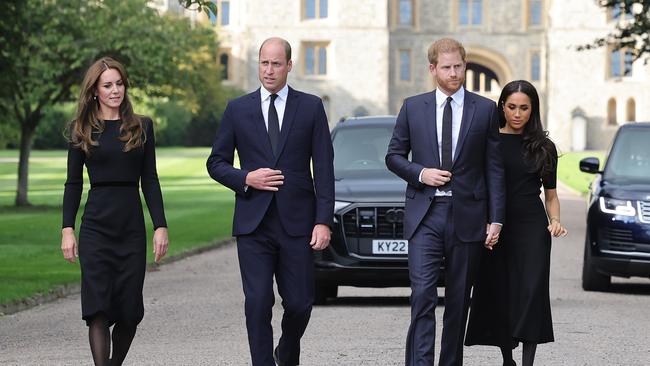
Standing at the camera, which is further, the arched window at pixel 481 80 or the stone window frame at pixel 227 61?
the arched window at pixel 481 80

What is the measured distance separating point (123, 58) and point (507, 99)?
27.0 metres

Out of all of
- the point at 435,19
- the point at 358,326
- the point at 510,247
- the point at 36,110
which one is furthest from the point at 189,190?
the point at 435,19

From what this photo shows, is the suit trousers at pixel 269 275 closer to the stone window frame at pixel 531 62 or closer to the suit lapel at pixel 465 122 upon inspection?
the suit lapel at pixel 465 122

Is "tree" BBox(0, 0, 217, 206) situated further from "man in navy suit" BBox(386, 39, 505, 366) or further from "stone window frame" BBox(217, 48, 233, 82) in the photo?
"stone window frame" BBox(217, 48, 233, 82)

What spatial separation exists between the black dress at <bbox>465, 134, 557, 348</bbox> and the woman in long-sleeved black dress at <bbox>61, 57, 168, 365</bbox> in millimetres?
1954

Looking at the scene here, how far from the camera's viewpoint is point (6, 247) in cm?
2192

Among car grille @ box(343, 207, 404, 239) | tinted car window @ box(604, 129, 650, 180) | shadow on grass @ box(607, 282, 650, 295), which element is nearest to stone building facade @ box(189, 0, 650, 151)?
shadow on grass @ box(607, 282, 650, 295)

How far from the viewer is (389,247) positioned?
13.2 metres

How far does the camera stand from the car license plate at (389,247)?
13.1 meters

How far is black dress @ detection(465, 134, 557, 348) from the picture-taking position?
8492mm

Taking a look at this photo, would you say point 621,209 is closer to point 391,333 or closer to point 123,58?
point 391,333

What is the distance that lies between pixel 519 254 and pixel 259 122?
1.73 meters

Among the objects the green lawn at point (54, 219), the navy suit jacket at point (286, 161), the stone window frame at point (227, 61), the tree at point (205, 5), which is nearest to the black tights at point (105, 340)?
the navy suit jacket at point (286, 161)

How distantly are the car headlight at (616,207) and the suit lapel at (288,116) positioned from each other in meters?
7.97
